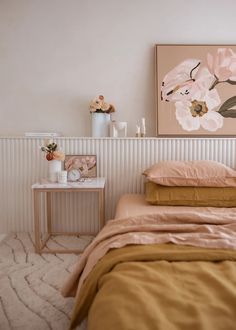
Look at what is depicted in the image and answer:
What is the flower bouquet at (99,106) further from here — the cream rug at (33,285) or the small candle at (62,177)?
the cream rug at (33,285)

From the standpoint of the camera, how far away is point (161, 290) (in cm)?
96

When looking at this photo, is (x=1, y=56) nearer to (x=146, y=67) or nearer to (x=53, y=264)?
(x=146, y=67)

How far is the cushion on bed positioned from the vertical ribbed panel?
0.53 meters

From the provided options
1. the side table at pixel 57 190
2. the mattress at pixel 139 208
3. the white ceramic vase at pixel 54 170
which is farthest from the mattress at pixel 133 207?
the white ceramic vase at pixel 54 170

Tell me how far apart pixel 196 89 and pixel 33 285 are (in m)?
2.10

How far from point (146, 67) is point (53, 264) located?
1.90m

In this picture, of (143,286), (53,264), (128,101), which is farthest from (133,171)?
(143,286)

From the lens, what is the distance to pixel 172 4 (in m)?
2.78

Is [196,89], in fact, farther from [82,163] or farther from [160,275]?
[160,275]

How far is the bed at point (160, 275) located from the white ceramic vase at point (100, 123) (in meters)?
1.21

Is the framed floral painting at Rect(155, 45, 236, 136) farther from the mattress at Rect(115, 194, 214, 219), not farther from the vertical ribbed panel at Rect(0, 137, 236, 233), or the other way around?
the mattress at Rect(115, 194, 214, 219)

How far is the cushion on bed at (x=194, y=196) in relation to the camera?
221 centimetres

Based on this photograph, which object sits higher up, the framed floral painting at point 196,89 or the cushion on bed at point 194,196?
the framed floral painting at point 196,89

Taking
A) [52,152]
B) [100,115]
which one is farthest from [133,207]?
[100,115]
